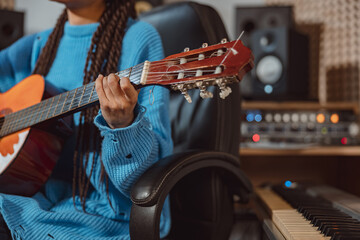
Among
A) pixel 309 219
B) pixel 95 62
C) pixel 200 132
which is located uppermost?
pixel 95 62

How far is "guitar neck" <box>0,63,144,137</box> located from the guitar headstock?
5cm

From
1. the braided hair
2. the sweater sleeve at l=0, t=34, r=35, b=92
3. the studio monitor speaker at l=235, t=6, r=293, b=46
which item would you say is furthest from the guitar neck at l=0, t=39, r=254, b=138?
the studio monitor speaker at l=235, t=6, r=293, b=46

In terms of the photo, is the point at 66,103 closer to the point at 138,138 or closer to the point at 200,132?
the point at 138,138

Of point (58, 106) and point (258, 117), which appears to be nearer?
point (58, 106)

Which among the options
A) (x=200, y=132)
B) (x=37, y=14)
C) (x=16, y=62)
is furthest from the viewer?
(x=37, y=14)

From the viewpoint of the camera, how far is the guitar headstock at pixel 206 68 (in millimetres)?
514

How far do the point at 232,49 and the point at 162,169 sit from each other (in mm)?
260

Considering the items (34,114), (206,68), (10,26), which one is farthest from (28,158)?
(10,26)

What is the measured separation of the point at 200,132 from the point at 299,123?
0.80 metres

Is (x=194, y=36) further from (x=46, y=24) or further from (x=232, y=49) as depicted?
(x=46, y=24)

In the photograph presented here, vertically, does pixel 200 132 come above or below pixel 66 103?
below

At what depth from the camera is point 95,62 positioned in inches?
32.0

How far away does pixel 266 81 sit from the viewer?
1.60 meters

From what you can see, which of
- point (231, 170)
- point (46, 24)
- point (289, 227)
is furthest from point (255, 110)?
point (46, 24)
